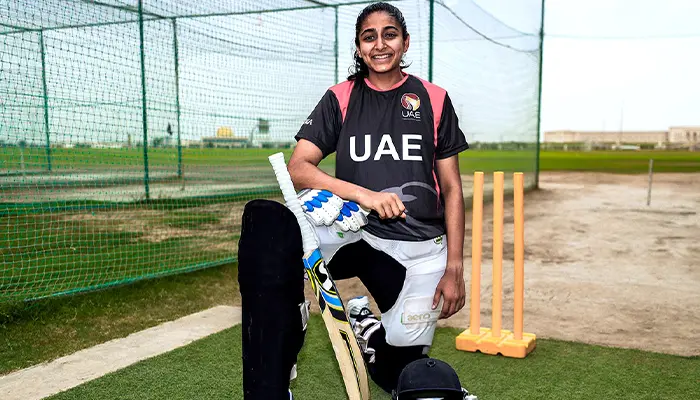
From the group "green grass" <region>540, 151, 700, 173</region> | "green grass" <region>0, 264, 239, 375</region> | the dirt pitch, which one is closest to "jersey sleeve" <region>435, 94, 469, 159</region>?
the dirt pitch

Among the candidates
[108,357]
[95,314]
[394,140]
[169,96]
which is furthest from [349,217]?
[169,96]

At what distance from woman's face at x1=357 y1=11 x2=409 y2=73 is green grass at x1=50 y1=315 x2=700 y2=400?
1.76 meters

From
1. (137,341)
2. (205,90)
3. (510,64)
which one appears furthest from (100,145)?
(510,64)

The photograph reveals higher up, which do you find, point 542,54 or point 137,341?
point 542,54

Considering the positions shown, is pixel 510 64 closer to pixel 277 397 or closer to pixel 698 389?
pixel 698 389

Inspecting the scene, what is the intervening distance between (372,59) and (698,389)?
2.52 meters

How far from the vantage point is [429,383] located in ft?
7.14

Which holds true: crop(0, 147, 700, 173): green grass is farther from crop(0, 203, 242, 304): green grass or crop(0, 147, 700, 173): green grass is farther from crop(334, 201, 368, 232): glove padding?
crop(334, 201, 368, 232): glove padding

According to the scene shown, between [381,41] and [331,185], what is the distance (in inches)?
25.9

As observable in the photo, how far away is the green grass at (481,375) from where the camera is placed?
11.1 feet

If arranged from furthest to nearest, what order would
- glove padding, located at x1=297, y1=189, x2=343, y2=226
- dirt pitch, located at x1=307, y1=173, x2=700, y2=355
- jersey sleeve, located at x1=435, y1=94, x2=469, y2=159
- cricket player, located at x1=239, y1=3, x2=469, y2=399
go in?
dirt pitch, located at x1=307, y1=173, x2=700, y2=355, jersey sleeve, located at x1=435, y1=94, x2=469, y2=159, cricket player, located at x1=239, y1=3, x2=469, y2=399, glove padding, located at x1=297, y1=189, x2=343, y2=226

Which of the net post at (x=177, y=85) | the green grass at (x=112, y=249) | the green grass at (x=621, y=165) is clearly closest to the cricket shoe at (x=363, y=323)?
the green grass at (x=112, y=249)

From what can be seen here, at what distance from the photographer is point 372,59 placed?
2.70 meters

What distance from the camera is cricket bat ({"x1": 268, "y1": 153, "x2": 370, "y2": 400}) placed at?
6.88 feet
